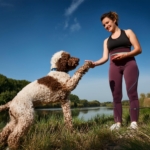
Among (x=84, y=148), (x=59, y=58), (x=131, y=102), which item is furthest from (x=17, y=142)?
(x=131, y=102)

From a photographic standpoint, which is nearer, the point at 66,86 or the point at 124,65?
the point at 66,86

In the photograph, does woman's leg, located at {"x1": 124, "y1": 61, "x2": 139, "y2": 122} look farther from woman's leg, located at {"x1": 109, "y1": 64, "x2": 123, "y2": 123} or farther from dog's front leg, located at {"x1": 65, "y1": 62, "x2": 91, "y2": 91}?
dog's front leg, located at {"x1": 65, "y1": 62, "x2": 91, "y2": 91}

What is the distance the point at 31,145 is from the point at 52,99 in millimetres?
734

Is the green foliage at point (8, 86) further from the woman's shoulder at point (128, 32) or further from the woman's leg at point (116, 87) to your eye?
the woman's shoulder at point (128, 32)

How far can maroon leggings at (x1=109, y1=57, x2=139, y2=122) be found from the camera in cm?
351

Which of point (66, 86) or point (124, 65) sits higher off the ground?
point (124, 65)

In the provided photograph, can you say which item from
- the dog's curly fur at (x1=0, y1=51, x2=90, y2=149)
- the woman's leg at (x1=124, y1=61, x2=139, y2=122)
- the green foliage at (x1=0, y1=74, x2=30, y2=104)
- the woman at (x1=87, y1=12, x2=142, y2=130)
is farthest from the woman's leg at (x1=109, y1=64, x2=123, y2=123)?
the green foliage at (x1=0, y1=74, x2=30, y2=104)

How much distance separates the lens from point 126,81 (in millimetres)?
3586

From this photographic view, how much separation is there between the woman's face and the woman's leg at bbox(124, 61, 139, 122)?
0.73 m

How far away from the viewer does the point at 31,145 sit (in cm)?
253

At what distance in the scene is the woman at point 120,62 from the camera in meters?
3.51

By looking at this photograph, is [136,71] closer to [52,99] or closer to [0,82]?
[52,99]

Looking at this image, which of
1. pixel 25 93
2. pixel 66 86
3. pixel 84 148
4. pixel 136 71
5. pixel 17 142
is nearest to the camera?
pixel 84 148

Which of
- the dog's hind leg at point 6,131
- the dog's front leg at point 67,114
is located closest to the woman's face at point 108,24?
the dog's front leg at point 67,114
